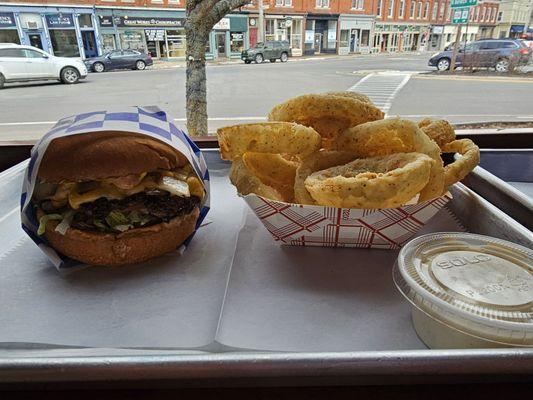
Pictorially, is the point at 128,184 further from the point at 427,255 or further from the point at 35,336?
the point at 427,255

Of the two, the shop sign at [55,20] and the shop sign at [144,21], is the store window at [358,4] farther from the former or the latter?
the shop sign at [55,20]

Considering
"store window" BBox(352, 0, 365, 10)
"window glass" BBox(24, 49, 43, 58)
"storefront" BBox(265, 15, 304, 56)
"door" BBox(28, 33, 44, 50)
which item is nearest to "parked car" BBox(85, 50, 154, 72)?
"door" BBox(28, 33, 44, 50)

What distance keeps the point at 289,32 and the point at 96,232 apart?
1690cm

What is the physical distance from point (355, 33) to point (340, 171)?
21664mm

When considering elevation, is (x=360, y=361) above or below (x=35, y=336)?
above

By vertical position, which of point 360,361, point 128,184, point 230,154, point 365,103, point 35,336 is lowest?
point 35,336

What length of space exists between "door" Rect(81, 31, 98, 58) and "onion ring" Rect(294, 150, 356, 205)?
37.6 ft

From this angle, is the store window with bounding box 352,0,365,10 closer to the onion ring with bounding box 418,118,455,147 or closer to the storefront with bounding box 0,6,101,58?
the storefront with bounding box 0,6,101,58

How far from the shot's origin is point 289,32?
53.7ft

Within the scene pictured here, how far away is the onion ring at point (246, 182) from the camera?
104 cm

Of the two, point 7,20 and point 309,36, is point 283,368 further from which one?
point 309,36

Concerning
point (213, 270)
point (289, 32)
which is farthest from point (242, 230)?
point (289, 32)

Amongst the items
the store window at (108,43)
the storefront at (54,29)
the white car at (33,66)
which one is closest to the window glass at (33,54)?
the white car at (33,66)

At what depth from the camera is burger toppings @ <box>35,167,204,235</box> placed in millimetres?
1156
